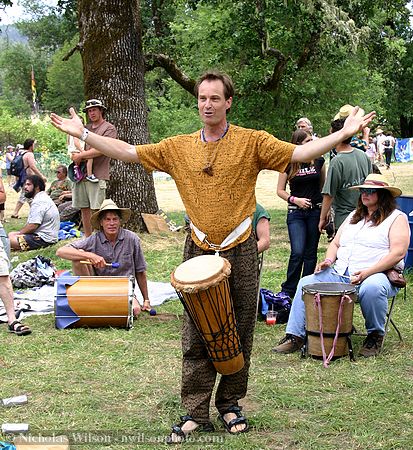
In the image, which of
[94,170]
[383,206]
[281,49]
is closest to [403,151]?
[281,49]

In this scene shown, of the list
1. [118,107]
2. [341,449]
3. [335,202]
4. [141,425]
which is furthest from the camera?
[118,107]

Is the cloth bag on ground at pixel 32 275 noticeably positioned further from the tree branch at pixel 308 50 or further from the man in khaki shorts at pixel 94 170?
the tree branch at pixel 308 50

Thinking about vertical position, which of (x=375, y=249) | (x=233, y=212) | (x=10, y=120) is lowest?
(x=10, y=120)

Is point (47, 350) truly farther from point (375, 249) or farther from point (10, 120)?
point (10, 120)

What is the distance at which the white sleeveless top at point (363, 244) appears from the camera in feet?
19.4

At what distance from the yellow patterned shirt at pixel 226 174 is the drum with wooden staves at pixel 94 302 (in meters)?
2.75

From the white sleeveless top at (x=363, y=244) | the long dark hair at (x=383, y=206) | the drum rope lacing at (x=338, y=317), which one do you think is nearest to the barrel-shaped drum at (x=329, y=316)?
the drum rope lacing at (x=338, y=317)

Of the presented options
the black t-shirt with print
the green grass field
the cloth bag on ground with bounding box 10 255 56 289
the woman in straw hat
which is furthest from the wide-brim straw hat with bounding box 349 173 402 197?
the cloth bag on ground with bounding box 10 255 56 289

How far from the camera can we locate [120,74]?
38.0 feet

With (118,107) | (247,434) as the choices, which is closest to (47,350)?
(247,434)

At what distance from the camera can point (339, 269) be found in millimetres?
6176

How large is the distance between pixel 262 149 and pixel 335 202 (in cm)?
337

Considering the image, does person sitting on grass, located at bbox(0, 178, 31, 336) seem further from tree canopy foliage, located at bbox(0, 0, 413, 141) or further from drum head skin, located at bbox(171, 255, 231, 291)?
tree canopy foliage, located at bbox(0, 0, 413, 141)

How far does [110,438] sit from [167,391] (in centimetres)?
91
